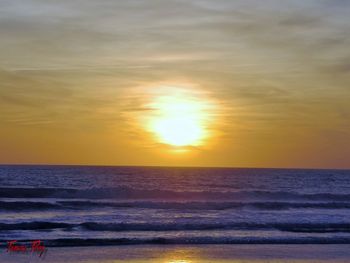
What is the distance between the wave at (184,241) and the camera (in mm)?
20959

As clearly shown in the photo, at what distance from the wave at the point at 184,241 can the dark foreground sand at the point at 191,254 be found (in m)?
0.87

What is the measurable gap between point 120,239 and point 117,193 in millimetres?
31388

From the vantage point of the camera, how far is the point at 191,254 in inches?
748

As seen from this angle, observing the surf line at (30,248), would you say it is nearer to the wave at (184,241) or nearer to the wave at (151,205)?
the wave at (184,241)

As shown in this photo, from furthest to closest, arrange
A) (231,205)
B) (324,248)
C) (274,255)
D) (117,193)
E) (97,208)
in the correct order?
(117,193), (231,205), (97,208), (324,248), (274,255)

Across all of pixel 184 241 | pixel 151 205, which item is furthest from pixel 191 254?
pixel 151 205

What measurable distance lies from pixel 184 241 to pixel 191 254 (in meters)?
3.14

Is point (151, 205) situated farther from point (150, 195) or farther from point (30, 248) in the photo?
point (30, 248)

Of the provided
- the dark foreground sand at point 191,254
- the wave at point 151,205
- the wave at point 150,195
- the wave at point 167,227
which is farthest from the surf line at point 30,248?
the wave at point 150,195

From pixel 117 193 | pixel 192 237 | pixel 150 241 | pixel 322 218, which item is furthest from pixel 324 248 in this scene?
pixel 117 193

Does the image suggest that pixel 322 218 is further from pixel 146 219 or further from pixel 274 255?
pixel 274 255

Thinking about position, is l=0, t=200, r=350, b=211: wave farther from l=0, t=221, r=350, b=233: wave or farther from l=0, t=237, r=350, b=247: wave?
l=0, t=237, r=350, b=247: wave

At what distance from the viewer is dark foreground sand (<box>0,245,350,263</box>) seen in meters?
17.7

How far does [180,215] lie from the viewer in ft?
105
